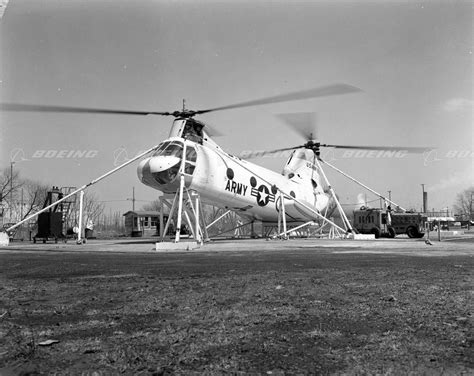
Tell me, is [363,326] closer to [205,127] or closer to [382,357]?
[382,357]

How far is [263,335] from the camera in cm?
358

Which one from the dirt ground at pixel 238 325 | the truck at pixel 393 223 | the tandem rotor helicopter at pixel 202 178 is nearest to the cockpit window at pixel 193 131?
the tandem rotor helicopter at pixel 202 178

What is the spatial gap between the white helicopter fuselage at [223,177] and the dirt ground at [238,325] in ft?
42.7

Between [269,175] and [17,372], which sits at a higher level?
[269,175]

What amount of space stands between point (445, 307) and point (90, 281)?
521 centimetres

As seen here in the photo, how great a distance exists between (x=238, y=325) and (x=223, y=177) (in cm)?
1919

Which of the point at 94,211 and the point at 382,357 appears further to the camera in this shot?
the point at 94,211

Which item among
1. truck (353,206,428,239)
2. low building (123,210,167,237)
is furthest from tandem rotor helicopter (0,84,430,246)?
low building (123,210,167,237)

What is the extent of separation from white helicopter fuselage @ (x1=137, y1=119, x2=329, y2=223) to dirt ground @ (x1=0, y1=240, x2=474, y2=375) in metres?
13.0

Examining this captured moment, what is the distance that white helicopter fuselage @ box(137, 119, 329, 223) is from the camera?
Result: 20172mm

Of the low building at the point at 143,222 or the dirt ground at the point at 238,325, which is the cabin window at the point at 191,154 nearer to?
the dirt ground at the point at 238,325

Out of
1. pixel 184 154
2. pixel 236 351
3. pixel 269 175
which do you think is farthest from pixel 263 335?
pixel 269 175

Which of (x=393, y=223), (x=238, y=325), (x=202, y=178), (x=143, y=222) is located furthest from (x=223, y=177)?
(x=143, y=222)

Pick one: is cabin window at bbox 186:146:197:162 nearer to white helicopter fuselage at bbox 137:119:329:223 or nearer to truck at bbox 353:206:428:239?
white helicopter fuselage at bbox 137:119:329:223
